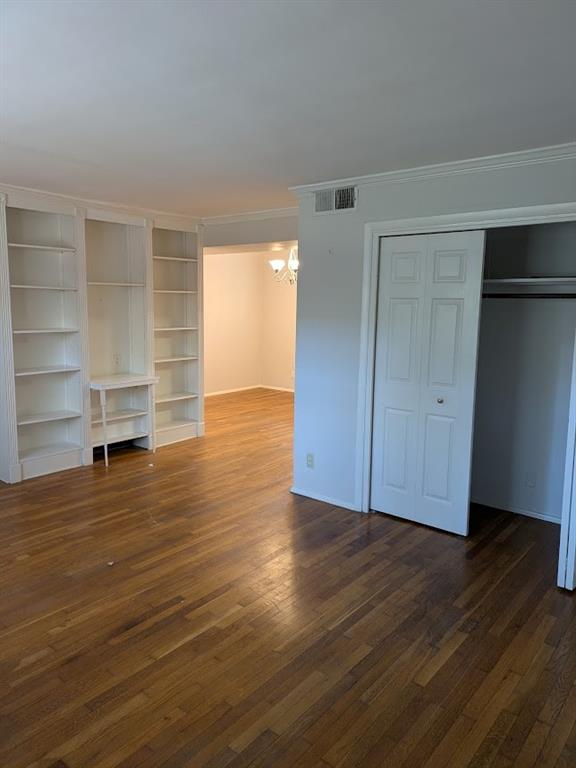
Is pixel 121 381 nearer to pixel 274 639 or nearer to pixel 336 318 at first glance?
pixel 336 318

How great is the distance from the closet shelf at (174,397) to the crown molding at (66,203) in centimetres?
198

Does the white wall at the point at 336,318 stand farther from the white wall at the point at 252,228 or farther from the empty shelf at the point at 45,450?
the empty shelf at the point at 45,450

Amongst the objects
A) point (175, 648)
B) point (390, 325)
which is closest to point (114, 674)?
point (175, 648)

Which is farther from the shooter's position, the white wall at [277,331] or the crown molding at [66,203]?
the white wall at [277,331]

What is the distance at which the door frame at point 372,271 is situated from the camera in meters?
3.56

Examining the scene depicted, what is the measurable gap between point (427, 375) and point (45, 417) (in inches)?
139

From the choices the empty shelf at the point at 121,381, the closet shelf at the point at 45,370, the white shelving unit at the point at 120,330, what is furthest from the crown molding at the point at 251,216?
the closet shelf at the point at 45,370

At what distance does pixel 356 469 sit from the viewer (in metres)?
4.44

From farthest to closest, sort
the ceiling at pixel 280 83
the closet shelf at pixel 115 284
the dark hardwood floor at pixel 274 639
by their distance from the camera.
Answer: the closet shelf at pixel 115 284 < the dark hardwood floor at pixel 274 639 < the ceiling at pixel 280 83

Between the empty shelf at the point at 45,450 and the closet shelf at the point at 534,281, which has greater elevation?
the closet shelf at the point at 534,281

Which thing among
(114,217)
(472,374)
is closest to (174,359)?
(114,217)

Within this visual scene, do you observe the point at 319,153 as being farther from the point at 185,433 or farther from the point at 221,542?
the point at 185,433

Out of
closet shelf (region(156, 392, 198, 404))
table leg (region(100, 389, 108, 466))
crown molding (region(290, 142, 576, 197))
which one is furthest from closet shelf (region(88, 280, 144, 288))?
crown molding (region(290, 142, 576, 197))

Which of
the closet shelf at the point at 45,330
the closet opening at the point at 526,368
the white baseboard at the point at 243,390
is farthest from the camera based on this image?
the white baseboard at the point at 243,390
